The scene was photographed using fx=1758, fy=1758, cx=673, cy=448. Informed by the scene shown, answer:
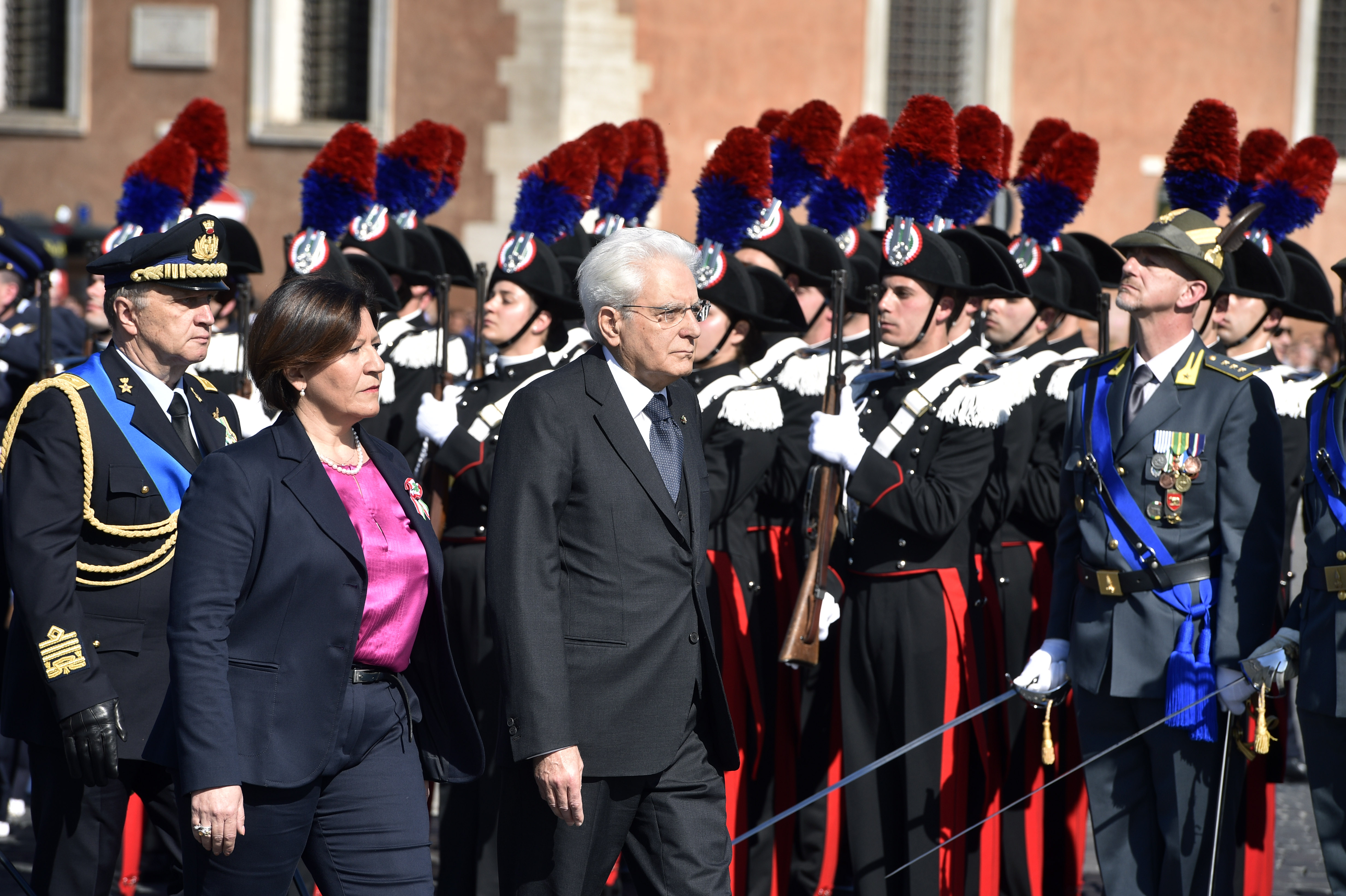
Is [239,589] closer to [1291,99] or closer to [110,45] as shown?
[110,45]

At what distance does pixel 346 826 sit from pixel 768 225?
380 centimetres

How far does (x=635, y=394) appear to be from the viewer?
3.90 metres

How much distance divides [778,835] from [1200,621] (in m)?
1.88

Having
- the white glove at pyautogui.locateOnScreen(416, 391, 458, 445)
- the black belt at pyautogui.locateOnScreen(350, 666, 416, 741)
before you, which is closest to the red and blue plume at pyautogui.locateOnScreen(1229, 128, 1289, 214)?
the white glove at pyautogui.locateOnScreen(416, 391, 458, 445)

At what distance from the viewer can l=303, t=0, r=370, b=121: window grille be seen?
18.7 meters

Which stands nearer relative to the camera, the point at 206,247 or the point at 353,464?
the point at 353,464

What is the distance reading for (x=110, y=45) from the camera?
62.4 feet

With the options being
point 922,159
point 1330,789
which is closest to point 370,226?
point 922,159

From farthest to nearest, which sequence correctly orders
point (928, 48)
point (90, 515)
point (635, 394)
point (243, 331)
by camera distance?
1. point (928, 48)
2. point (243, 331)
3. point (90, 515)
4. point (635, 394)

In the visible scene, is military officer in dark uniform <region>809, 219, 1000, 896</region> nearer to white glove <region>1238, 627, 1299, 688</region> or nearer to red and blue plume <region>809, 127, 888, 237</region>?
white glove <region>1238, 627, 1299, 688</region>

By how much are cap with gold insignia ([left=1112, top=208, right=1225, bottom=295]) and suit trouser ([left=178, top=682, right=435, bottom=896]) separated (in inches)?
91.0

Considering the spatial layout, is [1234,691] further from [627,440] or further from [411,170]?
[411,170]

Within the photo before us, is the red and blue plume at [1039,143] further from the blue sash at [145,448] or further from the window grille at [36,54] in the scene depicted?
the window grille at [36,54]

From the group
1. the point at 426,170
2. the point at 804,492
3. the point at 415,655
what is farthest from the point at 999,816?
the point at 426,170
